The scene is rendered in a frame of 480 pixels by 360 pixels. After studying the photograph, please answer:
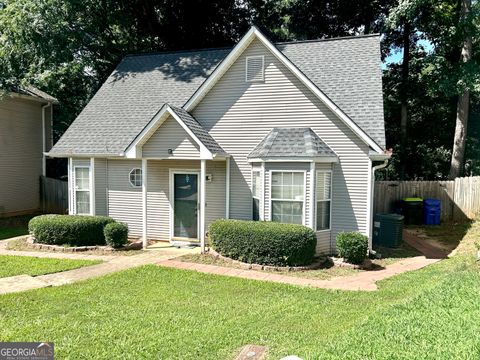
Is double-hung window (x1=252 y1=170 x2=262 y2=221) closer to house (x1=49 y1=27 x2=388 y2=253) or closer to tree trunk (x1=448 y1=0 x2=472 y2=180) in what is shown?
house (x1=49 y1=27 x2=388 y2=253)

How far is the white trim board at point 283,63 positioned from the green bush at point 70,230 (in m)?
4.83

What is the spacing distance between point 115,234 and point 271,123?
19.5 ft

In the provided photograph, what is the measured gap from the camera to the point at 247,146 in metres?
12.0

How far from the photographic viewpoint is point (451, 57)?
72.3ft

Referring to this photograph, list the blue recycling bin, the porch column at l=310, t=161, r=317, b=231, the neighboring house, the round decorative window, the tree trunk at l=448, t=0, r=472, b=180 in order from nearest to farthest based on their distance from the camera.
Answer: the porch column at l=310, t=161, r=317, b=231
the round decorative window
the blue recycling bin
the neighboring house
the tree trunk at l=448, t=0, r=472, b=180

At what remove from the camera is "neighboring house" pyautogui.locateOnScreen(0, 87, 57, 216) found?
692 inches

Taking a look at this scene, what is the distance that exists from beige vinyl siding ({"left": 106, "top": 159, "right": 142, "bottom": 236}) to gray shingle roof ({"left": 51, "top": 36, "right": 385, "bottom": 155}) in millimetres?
700

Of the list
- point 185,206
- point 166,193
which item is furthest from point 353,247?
point 166,193

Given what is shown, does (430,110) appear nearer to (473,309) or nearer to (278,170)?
(278,170)

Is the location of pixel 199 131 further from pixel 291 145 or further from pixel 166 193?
pixel 291 145

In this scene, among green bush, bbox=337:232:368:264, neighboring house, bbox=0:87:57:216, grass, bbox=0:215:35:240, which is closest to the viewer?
green bush, bbox=337:232:368:264

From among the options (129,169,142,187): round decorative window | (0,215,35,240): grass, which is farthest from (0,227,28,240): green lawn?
(129,169,142,187): round decorative window

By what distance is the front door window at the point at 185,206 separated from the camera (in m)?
12.5

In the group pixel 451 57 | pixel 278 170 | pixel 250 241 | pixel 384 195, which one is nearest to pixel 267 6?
pixel 451 57
